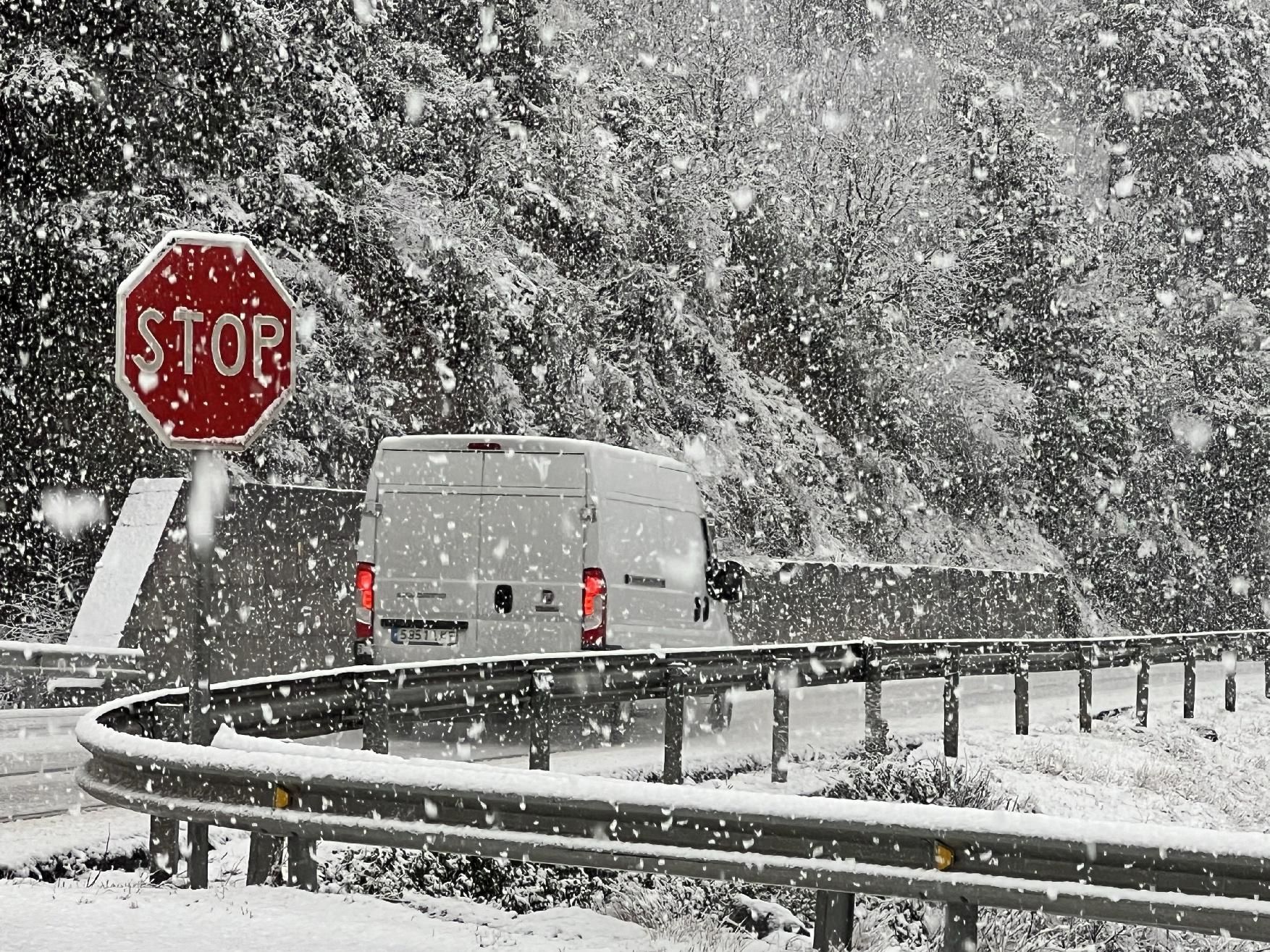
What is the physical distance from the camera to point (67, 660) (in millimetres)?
13938

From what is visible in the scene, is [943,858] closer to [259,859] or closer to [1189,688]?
[259,859]

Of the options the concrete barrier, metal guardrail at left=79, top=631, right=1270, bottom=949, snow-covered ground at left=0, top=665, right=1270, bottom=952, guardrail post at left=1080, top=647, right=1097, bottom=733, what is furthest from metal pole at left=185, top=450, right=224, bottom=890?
guardrail post at left=1080, top=647, right=1097, bottom=733

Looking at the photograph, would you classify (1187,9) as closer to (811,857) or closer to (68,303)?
(68,303)

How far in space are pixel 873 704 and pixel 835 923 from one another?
9.02 meters

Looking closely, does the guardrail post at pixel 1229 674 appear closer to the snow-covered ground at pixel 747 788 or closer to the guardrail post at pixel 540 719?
the snow-covered ground at pixel 747 788

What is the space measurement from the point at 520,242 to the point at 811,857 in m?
20.5

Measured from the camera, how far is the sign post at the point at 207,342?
1201 centimetres

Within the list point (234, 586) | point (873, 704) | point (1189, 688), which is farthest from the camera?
point (1189, 688)

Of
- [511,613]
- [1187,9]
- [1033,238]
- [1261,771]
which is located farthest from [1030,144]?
[511,613]

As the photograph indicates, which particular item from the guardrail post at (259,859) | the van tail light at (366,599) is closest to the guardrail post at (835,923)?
the guardrail post at (259,859)

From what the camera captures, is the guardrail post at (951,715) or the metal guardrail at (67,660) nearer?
the metal guardrail at (67,660)

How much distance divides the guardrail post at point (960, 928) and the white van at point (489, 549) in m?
8.35

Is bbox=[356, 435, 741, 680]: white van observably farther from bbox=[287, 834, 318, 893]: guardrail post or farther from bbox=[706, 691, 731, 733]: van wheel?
bbox=[287, 834, 318, 893]: guardrail post

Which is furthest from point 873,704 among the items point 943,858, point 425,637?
point 943,858
